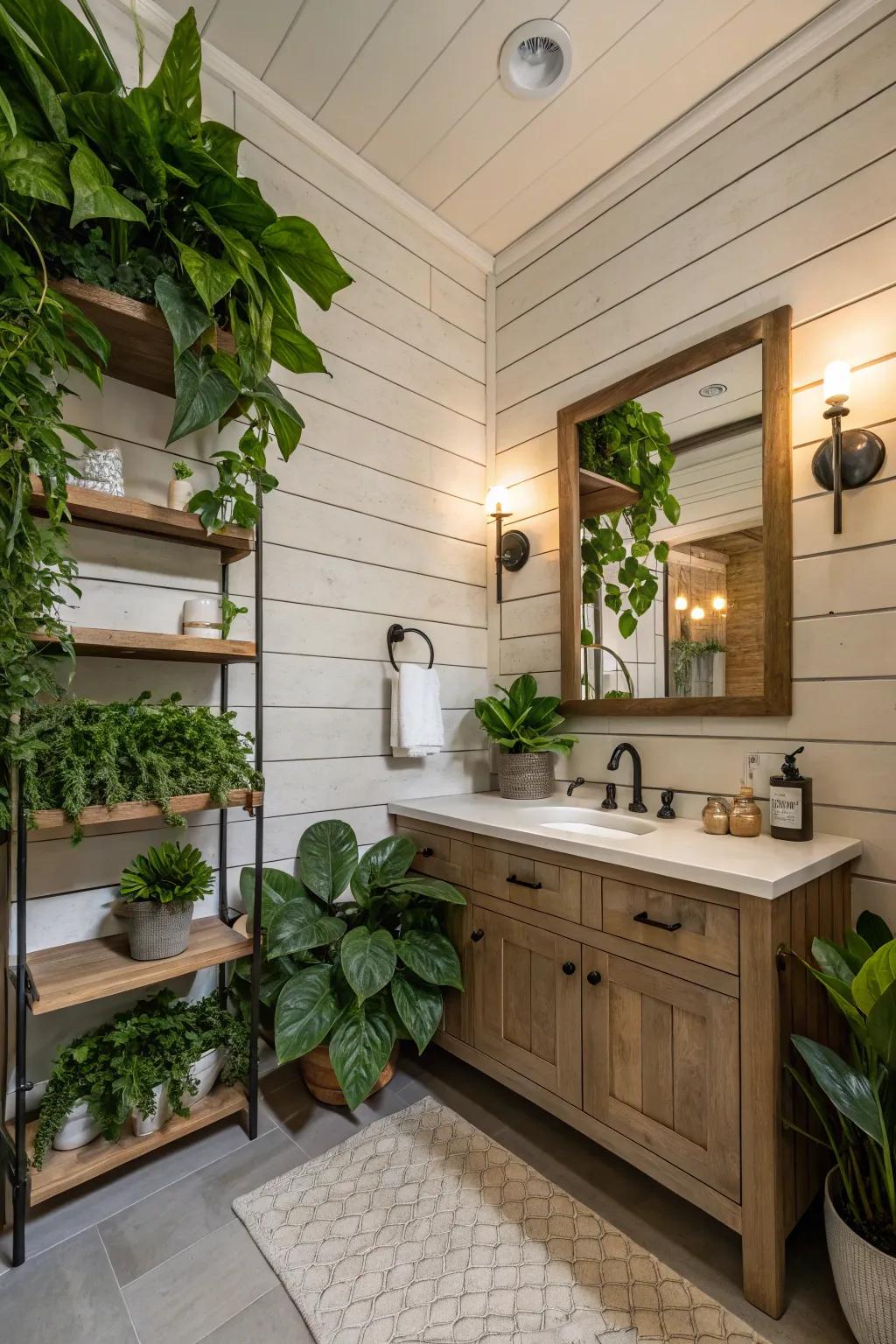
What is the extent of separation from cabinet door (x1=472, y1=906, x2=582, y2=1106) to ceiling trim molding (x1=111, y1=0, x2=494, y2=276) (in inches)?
98.3

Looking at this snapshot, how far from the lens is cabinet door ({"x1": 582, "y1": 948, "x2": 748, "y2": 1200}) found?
1302 millimetres

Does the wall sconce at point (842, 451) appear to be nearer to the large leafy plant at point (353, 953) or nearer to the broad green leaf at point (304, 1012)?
the large leafy plant at point (353, 953)

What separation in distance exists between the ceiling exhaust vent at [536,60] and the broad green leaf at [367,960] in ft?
8.24

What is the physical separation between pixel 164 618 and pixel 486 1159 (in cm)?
165

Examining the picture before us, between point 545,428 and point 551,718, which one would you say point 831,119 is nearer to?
point 545,428

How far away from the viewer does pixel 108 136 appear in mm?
1277

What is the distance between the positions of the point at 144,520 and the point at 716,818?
5.36 feet

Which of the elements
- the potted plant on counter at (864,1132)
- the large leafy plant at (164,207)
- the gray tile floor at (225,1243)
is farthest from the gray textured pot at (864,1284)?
the large leafy plant at (164,207)

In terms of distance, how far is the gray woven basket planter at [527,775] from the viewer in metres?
2.27

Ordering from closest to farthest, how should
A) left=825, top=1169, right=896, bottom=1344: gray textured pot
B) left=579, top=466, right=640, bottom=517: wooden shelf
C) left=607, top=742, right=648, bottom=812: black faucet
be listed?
left=825, top=1169, right=896, bottom=1344: gray textured pot → left=607, top=742, right=648, bottom=812: black faucet → left=579, top=466, right=640, bottom=517: wooden shelf

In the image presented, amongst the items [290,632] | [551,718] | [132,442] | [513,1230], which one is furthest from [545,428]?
[513,1230]

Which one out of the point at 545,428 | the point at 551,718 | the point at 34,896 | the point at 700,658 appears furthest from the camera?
the point at 545,428

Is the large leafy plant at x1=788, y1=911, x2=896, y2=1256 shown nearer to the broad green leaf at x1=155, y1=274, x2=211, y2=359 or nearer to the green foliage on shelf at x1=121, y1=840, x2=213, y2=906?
the green foliage on shelf at x1=121, y1=840, x2=213, y2=906

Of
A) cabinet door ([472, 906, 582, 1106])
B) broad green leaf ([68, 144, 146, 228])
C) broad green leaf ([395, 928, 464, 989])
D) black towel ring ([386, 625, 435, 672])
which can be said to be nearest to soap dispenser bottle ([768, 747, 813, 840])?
cabinet door ([472, 906, 582, 1106])
